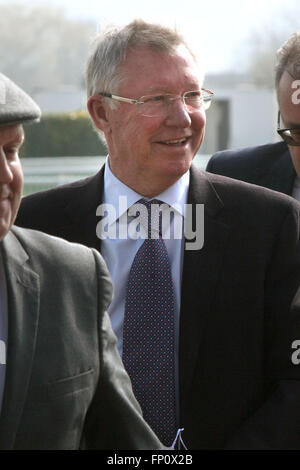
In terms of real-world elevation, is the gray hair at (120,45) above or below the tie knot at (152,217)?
above

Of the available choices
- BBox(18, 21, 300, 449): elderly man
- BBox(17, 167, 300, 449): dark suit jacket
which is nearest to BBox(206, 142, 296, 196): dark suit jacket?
BBox(18, 21, 300, 449): elderly man

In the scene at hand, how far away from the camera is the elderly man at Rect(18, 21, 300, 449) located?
3.04m

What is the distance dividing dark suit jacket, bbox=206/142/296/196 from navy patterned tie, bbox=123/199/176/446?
0.97m

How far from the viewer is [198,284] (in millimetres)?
3121

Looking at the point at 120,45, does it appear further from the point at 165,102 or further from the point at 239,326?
the point at 239,326

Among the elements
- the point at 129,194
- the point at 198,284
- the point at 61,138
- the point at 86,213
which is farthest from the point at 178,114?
the point at 61,138

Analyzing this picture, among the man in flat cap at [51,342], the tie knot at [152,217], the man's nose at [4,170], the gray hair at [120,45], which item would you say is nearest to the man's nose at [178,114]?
the gray hair at [120,45]

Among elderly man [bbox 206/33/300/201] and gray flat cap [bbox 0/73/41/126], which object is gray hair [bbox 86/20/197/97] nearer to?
elderly man [bbox 206/33/300/201]

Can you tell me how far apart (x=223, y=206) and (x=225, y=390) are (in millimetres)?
701

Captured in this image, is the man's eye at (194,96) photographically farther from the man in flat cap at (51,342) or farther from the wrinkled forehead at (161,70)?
the man in flat cap at (51,342)

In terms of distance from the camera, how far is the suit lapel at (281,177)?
393 centimetres

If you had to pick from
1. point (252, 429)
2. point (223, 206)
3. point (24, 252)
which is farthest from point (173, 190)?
point (24, 252)

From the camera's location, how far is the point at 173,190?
3.38 metres

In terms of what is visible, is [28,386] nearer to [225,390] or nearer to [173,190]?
[225,390]
